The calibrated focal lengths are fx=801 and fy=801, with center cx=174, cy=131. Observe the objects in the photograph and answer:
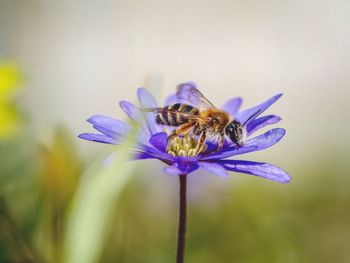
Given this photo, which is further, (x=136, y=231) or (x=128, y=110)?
(x=136, y=231)

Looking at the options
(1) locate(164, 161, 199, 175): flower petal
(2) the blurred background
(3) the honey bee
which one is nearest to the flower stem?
(1) locate(164, 161, 199, 175): flower petal

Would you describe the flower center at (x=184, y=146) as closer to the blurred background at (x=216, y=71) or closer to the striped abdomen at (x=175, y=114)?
the striped abdomen at (x=175, y=114)

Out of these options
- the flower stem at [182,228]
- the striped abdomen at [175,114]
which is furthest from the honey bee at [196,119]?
the flower stem at [182,228]

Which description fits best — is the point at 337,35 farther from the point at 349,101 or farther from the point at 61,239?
the point at 61,239

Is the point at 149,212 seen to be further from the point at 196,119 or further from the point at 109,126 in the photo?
the point at 109,126

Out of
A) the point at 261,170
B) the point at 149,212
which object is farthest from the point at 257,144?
the point at 149,212

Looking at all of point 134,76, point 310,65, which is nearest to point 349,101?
point 310,65

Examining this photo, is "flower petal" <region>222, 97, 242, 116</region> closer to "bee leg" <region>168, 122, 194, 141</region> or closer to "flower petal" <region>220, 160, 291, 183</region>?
"bee leg" <region>168, 122, 194, 141</region>

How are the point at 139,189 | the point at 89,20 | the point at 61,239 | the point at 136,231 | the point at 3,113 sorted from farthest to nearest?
the point at 89,20 → the point at 139,189 → the point at 136,231 → the point at 3,113 → the point at 61,239
